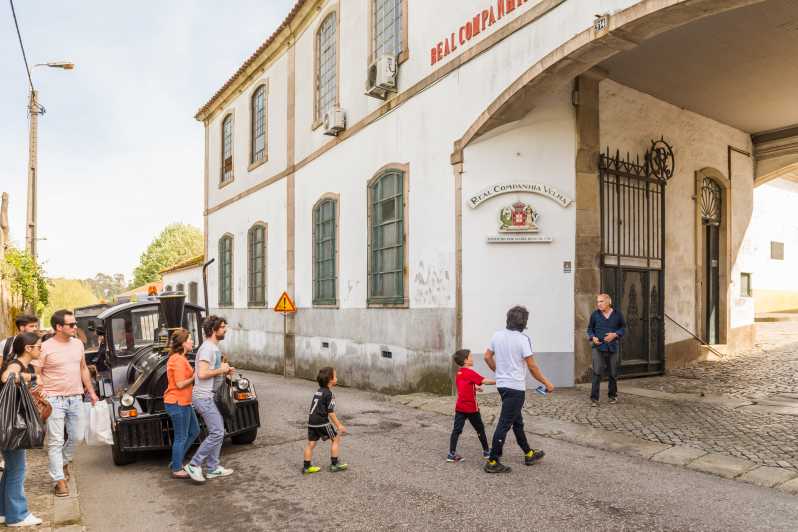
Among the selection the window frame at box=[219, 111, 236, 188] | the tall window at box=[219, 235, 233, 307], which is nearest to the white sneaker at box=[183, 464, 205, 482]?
the tall window at box=[219, 235, 233, 307]

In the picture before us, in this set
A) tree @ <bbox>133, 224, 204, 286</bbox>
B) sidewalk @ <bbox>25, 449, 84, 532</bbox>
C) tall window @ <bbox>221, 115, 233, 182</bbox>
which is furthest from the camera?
tree @ <bbox>133, 224, 204, 286</bbox>

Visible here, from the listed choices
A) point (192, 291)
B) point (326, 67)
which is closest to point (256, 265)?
point (326, 67)

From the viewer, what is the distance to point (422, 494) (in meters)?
5.52

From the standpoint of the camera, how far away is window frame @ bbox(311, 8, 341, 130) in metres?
15.5

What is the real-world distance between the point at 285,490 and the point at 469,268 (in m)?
5.67

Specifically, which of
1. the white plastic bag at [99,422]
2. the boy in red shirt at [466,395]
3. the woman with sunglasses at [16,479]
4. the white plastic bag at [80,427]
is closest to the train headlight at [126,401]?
the white plastic bag at [99,422]

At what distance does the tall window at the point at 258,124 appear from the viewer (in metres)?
20.8

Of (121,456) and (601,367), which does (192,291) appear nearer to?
(121,456)

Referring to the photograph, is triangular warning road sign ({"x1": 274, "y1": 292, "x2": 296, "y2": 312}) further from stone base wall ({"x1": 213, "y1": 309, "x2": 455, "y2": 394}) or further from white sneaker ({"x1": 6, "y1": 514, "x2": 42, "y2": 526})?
white sneaker ({"x1": 6, "y1": 514, "x2": 42, "y2": 526})

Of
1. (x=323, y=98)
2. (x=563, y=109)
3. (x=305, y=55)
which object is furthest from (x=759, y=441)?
(x=305, y=55)

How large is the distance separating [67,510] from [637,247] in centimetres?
1008

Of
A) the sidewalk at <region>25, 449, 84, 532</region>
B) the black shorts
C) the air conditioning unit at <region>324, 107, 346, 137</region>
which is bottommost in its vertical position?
the sidewalk at <region>25, 449, 84, 532</region>

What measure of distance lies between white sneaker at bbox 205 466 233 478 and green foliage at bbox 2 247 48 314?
13368mm

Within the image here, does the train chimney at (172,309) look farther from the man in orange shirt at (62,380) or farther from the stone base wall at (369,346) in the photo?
the stone base wall at (369,346)
